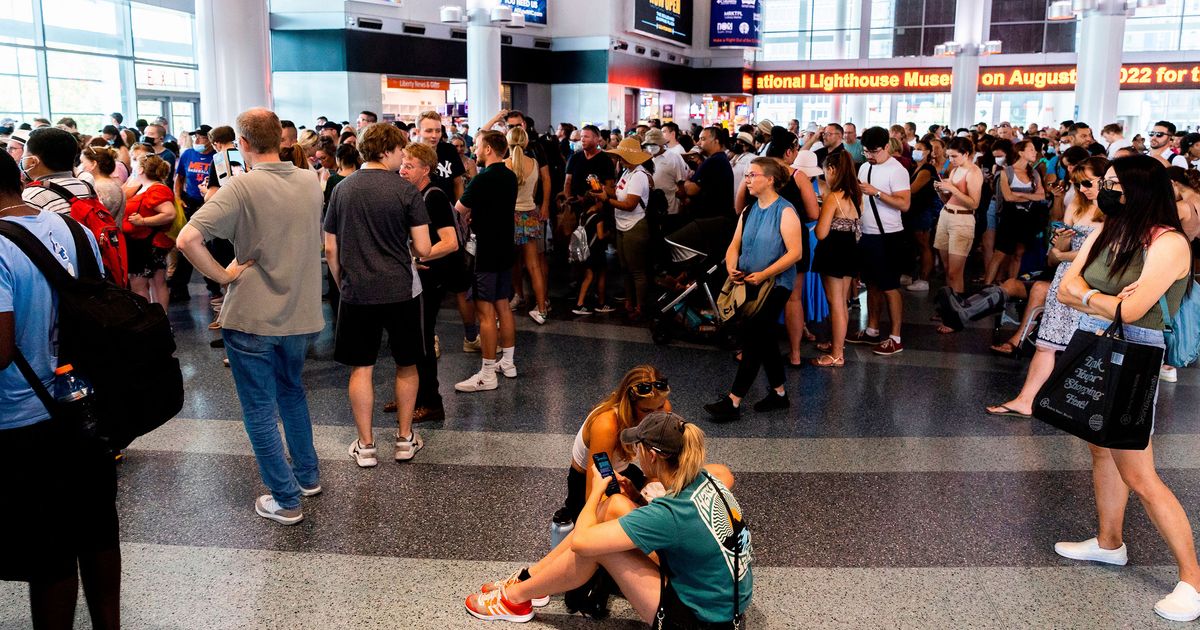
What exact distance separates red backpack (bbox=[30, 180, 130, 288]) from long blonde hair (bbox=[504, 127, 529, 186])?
315 cm

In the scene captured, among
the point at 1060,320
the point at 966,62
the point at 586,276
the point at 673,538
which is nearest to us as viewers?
the point at 673,538

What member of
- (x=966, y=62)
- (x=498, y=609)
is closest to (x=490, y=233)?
(x=498, y=609)

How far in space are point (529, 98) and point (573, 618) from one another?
885 inches

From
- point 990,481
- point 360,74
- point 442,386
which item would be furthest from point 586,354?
point 360,74

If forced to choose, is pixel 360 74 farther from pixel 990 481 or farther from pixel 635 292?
pixel 990 481

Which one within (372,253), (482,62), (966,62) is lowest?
(372,253)

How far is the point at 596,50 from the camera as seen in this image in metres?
24.3

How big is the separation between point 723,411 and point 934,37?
29539mm

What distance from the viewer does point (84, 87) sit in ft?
62.0

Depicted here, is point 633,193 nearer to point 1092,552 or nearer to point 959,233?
point 959,233

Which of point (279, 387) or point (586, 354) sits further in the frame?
point (586, 354)

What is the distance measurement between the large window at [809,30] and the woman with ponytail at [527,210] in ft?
88.6

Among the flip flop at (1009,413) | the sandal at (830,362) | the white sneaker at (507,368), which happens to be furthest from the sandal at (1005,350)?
the white sneaker at (507,368)

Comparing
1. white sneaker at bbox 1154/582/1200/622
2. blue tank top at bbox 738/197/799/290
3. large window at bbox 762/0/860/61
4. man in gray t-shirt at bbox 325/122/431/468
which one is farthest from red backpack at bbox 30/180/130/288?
large window at bbox 762/0/860/61
